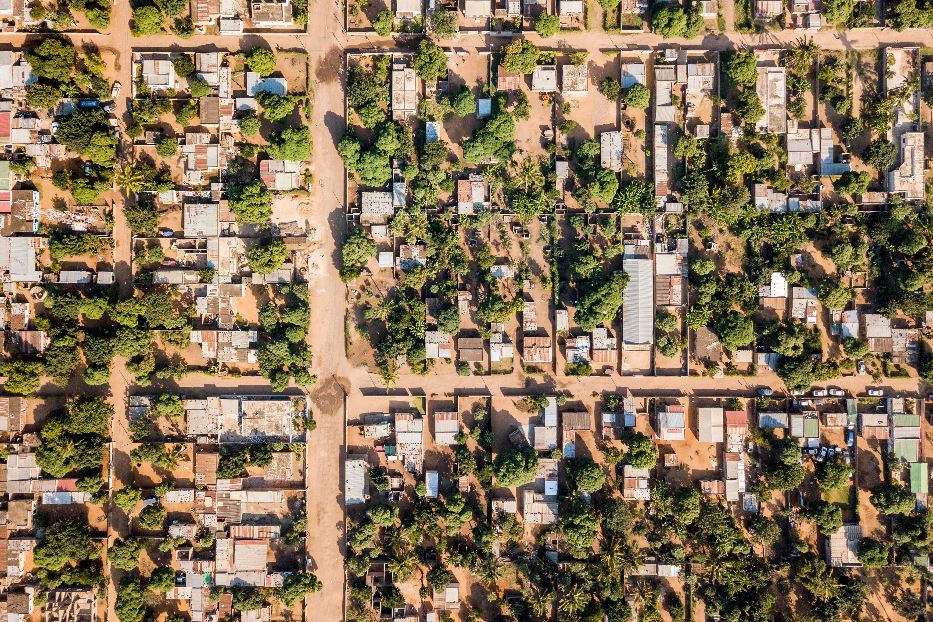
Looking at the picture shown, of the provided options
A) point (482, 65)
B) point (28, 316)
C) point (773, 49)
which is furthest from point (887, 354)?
point (28, 316)

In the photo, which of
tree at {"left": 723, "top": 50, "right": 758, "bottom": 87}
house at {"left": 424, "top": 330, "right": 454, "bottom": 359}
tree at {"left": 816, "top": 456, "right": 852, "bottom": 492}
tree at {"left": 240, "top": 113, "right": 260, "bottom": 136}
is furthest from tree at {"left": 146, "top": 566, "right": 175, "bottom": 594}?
tree at {"left": 723, "top": 50, "right": 758, "bottom": 87}

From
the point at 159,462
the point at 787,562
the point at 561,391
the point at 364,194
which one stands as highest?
the point at 364,194

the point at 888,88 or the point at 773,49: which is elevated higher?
the point at 773,49

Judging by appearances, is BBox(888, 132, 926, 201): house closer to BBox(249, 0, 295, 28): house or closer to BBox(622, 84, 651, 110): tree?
BBox(622, 84, 651, 110): tree

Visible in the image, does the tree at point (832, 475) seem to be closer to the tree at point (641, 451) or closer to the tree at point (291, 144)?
the tree at point (641, 451)

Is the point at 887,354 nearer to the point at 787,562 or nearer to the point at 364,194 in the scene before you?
the point at 787,562

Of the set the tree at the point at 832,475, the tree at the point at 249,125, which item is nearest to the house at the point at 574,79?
the tree at the point at 249,125

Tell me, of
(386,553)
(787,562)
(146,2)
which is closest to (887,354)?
(787,562)
